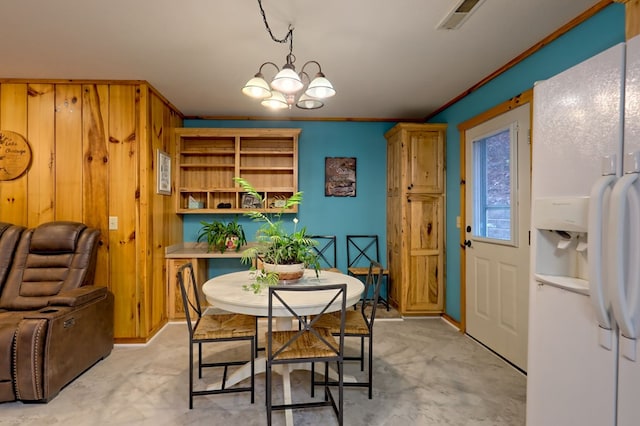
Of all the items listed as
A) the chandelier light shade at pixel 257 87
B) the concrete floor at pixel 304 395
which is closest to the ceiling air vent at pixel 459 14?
the chandelier light shade at pixel 257 87

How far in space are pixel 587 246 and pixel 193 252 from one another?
370cm

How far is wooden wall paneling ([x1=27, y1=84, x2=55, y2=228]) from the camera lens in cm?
320

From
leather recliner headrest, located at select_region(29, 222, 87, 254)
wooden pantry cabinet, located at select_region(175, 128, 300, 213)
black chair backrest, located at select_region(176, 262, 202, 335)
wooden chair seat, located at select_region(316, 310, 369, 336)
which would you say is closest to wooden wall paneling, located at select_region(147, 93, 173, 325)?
black chair backrest, located at select_region(176, 262, 202, 335)

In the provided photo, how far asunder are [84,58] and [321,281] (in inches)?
103

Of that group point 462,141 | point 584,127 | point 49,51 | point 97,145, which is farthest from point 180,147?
point 584,127

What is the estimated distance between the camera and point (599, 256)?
1.24m

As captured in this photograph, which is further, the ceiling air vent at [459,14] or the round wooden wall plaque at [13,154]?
the round wooden wall plaque at [13,154]

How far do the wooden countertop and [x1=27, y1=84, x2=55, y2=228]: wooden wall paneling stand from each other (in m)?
1.14

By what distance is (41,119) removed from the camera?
3.19 metres

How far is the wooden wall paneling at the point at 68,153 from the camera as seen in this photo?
3195 mm

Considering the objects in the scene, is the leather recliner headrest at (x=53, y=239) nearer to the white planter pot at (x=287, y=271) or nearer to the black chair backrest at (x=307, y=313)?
the white planter pot at (x=287, y=271)

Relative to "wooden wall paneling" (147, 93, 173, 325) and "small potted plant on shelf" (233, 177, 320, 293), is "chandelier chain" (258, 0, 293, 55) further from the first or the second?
"wooden wall paneling" (147, 93, 173, 325)

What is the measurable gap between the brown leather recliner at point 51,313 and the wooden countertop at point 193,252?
2.91ft

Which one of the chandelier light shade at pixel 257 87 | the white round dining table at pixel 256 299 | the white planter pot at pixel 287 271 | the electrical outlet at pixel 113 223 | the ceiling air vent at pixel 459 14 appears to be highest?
the ceiling air vent at pixel 459 14
